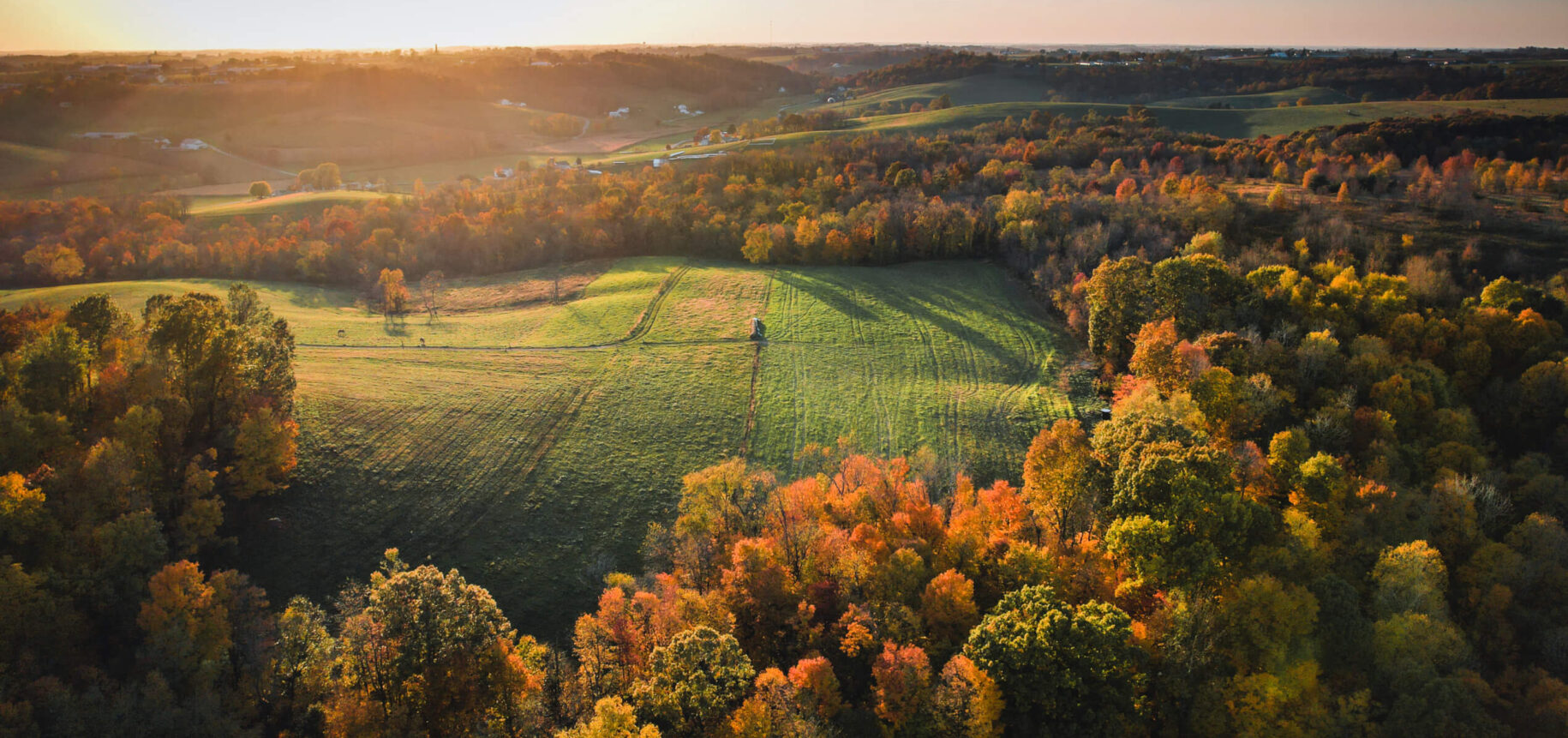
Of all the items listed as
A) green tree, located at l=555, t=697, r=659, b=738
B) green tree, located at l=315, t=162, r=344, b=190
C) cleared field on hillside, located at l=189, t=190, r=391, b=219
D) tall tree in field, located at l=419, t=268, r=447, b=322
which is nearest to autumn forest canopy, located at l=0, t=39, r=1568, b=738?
green tree, located at l=555, t=697, r=659, b=738

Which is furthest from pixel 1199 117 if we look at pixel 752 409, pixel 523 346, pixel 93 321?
pixel 93 321

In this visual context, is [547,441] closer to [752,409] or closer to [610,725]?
[752,409]

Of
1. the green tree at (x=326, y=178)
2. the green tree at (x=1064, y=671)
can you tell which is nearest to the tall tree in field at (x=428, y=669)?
the green tree at (x=1064, y=671)

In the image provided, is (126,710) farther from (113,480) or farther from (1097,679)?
(1097,679)

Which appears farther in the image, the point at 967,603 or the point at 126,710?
the point at 967,603

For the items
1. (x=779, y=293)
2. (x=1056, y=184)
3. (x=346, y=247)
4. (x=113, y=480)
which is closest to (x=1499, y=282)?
(x=1056, y=184)

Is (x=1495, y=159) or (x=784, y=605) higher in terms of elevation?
(x=1495, y=159)
